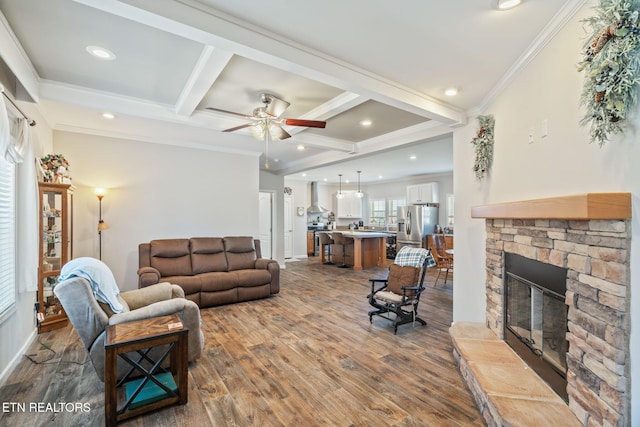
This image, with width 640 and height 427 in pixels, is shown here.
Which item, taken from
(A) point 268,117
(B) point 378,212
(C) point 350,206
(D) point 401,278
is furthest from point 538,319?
(C) point 350,206

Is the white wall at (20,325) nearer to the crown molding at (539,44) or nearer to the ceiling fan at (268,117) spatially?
the ceiling fan at (268,117)

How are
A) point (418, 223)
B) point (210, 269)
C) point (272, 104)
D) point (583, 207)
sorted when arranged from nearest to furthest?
point (583, 207) < point (272, 104) < point (210, 269) < point (418, 223)

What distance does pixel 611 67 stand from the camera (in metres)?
1.33

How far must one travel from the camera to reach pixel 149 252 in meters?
4.63

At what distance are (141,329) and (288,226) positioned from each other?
7.32 meters

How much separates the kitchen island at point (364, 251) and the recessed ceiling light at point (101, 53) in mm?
6101

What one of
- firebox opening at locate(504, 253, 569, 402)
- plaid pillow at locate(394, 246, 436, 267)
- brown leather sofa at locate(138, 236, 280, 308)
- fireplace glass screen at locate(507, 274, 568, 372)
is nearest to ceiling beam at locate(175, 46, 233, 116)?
brown leather sofa at locate(138, 236, 280, 308)

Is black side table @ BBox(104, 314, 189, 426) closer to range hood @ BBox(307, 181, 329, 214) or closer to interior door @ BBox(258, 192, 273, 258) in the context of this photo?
interior door @ BBox(258, 192, 273, 258)

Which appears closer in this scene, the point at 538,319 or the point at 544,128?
the point at 544,128

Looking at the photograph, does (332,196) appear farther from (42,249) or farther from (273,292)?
(42,249)

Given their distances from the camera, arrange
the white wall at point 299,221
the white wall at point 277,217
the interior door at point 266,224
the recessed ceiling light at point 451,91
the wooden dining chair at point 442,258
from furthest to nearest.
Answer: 1. the white wall at point 299,221
2. the interior door at point 266,224
3. the white wall at point 277,217
4. the wooden dining chair at point 442,258
5. the recessed ceiling light at point 451,91

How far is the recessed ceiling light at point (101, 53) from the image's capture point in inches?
94.7

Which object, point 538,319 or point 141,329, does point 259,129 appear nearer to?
point 141,329

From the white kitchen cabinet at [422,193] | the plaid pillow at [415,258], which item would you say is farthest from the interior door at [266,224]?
the plaid pillow at [415,258]
